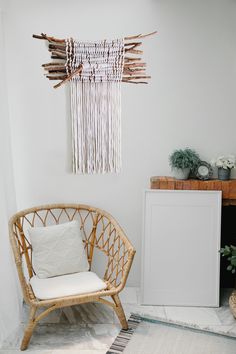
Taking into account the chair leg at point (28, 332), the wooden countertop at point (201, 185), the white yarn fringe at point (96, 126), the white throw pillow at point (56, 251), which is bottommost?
the chair leg at point (28, 332)

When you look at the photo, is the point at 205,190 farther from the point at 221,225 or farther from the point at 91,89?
the point at 91,89

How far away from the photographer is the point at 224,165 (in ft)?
10.5

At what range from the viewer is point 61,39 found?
10.6 feet

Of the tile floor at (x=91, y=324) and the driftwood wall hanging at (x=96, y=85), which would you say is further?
the driftwood wall hanging at (x=96, y=85)

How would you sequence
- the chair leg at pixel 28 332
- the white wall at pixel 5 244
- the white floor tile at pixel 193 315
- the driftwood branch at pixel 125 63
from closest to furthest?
the chair leg at pixel 28 332 → the white wall at pixel 5 244 → the white floor tile at pixel 193 315 → the driftwood branch at pixel 125 63

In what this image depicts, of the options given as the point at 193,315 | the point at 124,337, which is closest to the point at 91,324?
the point at 124,337

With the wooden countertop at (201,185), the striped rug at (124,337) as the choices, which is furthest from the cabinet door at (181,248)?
the striped rug at (124,337)

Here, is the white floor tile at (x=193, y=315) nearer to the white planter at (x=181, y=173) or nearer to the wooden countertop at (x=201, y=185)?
the wooden countertop at (x=201, y=185)

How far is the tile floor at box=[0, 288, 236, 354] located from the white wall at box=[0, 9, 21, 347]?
102 mm

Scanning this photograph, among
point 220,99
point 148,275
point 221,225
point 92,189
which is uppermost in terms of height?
point 220,99

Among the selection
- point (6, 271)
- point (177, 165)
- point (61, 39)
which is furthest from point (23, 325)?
point (61, 39)

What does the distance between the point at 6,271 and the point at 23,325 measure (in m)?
0.41

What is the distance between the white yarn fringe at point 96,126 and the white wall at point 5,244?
1.69 ft

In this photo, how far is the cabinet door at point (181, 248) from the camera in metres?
3.20
